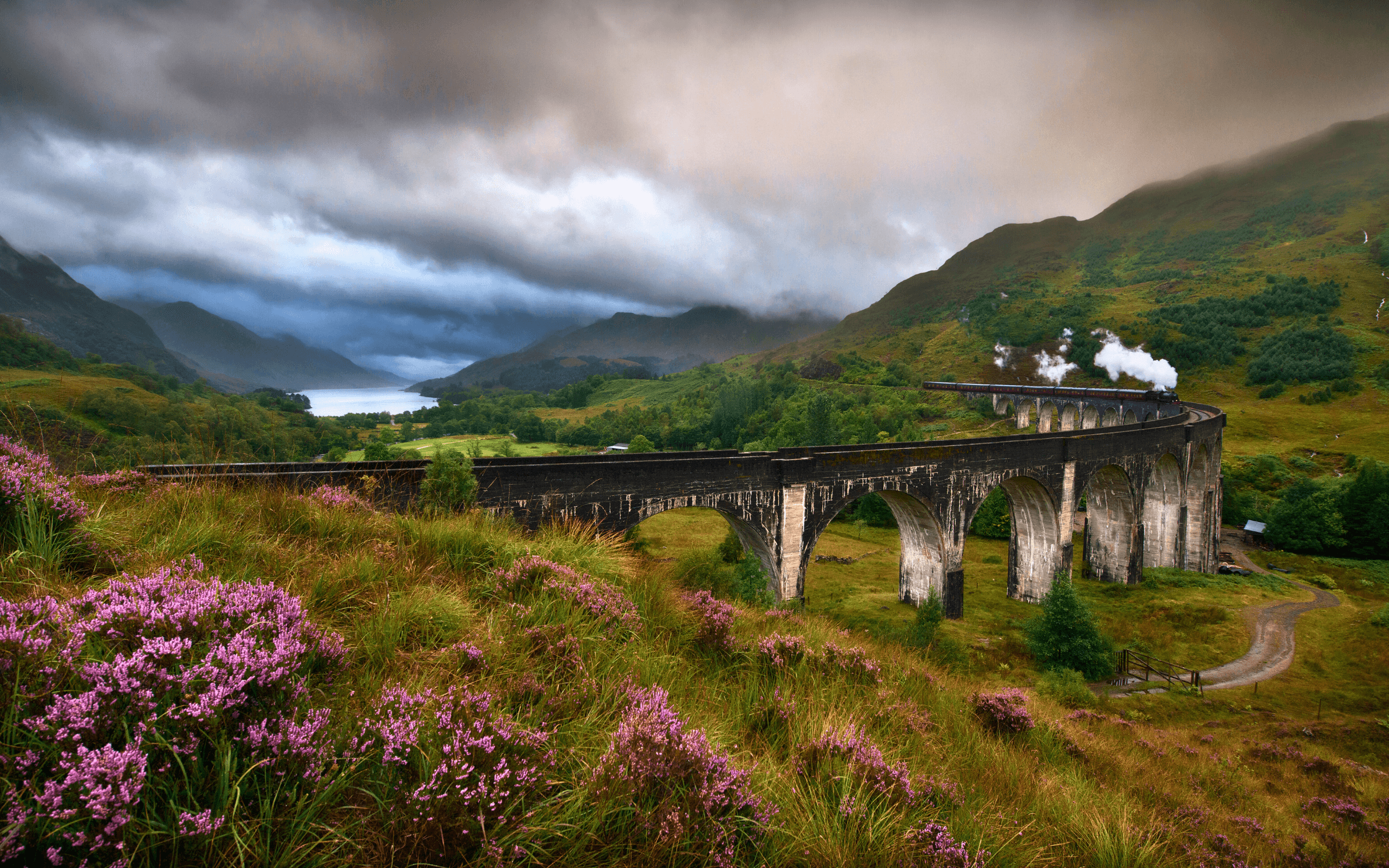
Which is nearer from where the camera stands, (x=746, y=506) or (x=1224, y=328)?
(x=746, y=506)

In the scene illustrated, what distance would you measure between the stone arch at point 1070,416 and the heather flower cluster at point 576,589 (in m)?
87.1

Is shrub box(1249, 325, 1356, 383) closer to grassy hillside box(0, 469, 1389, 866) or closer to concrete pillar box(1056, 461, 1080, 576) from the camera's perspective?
concrete pillar box(1056, 461, 1080, 576)

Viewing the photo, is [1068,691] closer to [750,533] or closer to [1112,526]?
[750,533]

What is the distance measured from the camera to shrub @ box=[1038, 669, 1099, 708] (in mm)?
15961

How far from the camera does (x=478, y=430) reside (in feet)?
404

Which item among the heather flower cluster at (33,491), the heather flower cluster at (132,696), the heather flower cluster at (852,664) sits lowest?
the heather flower cluster at (852,664)

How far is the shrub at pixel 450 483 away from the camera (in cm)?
1134

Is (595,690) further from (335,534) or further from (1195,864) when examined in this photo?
(1195,864)

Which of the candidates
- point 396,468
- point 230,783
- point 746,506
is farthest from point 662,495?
point 230,783

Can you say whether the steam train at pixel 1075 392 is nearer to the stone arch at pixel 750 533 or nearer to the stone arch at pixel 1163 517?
the stone arch at pixel 1163 517

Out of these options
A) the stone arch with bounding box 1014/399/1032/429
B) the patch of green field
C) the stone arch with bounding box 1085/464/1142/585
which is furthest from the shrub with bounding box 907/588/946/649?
the stone arch with bounding box 1014/399/1032/429

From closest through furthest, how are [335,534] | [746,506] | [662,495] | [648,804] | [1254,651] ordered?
[648,804] < [335,534] < [662,495] < [746,506] < [1254,651]

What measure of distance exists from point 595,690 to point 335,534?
374 cm

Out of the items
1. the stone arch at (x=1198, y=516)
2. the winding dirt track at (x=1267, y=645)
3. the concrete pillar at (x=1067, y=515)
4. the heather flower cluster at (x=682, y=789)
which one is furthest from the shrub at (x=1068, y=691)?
the stone arch at (x=1198, y=516)
